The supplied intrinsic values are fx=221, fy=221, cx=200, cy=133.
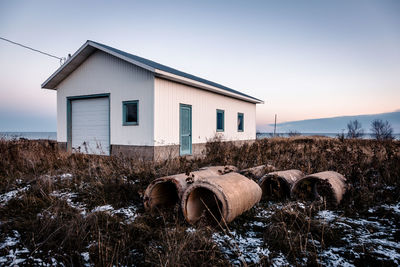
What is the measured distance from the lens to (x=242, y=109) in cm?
1645

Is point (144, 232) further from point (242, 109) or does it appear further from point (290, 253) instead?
point (242, 109)

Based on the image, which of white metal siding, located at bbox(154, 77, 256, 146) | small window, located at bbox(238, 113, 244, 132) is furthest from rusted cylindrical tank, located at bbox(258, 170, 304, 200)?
small window, located at bbox(238, 113, 244, 132)

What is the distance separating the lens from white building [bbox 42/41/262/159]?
922 centimetres

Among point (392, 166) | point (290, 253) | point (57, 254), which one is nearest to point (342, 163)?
point (392, 166)

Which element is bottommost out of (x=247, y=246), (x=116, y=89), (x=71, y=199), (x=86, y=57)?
(x=247, y=246)

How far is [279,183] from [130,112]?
7291 mm

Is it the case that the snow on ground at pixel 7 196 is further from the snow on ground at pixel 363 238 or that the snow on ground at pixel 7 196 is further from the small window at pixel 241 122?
the small window at pixel 241 122

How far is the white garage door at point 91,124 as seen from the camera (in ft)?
33.9

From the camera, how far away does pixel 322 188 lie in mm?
4289

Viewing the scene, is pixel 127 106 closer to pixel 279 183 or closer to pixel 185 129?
pixel 185 129

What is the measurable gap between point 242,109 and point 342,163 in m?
11.0

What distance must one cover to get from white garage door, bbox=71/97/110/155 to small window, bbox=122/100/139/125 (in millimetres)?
1035

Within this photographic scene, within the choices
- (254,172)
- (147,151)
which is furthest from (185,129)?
(254,172)

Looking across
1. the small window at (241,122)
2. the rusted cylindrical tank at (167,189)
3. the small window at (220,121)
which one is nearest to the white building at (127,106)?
the small window at (220,121)
